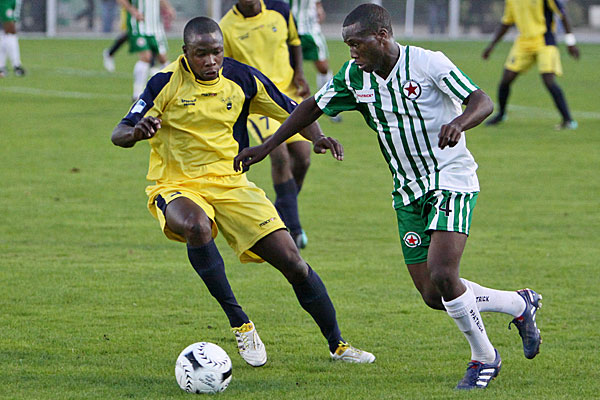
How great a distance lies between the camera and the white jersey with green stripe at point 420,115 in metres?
4.85

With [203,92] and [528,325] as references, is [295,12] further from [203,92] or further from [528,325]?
[528,325]

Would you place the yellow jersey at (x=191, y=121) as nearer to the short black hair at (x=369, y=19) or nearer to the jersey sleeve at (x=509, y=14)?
the short black hair at (x=369, y=19)

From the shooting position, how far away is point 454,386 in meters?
4.88

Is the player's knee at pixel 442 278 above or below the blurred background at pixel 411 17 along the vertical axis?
above

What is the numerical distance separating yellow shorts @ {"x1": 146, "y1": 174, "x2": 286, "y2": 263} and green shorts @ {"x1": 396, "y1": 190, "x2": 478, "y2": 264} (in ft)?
2.32

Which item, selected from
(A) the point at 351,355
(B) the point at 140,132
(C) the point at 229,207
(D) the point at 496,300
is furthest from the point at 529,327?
(B) the point at 140,132

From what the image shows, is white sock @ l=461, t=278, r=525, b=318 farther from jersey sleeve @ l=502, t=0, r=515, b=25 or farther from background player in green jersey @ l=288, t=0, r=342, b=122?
jersey sleeve @ l=502, t=0, r=515, b=25

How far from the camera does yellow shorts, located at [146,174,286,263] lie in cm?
530

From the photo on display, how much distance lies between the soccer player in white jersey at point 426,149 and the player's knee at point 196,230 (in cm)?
86

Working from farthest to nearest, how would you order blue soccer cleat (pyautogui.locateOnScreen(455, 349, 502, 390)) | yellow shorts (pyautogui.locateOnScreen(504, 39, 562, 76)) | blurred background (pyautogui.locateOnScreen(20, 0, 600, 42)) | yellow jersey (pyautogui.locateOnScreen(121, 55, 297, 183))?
1. blurred background (pyautogui.locateOnScreen(20, 0, 600, 42))
2. yellow shorts (pyautogui.locateOnScreen(504, 39, 562, 76))
3. yellow jersey (pyautogui.locateOnScreen(121, 55, 297, 183))
4. blue soccer cleat (pyautogui.locateOnScreen(455, 349, 502, 390))

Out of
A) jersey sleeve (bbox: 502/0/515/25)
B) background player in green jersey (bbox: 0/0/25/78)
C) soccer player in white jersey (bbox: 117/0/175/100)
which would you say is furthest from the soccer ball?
background player in green jersey (bbox: 0/0/25/78)

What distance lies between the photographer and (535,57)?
14766mm

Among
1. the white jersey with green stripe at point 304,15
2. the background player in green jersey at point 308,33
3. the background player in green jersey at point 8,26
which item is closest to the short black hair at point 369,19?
the background player in green jersey at point 308,33

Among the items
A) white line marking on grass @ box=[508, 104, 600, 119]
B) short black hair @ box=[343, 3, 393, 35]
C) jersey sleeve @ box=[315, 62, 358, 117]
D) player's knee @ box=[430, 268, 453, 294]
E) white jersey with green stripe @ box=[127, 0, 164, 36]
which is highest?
short black hair @ box=[343, 3, 393, 35]
